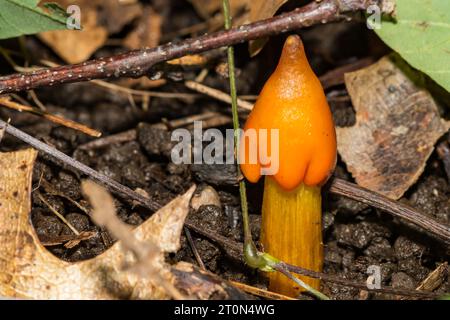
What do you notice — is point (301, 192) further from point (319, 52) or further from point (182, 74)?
point (319, 52)

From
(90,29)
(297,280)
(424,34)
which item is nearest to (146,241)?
(297,280)

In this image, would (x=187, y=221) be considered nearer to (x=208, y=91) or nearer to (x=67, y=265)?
(x=67, y=265)

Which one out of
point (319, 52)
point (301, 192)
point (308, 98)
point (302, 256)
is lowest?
point (302, 256)

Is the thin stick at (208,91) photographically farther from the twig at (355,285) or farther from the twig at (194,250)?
the twig at (355,285)

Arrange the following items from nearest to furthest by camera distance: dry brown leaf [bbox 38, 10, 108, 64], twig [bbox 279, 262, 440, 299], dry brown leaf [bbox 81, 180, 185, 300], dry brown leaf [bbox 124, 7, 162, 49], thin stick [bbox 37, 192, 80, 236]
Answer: dry brown leaf [bbox 81, 180, 185, 300] → twig [bbox 279, 262, 440, 299] → thin stick [bbox 37, 192, 80, 236] → dry brown leaf [bbox 38, 10, 108, 64] → dry brown leaf [bbox 124, 7, 162, 49]

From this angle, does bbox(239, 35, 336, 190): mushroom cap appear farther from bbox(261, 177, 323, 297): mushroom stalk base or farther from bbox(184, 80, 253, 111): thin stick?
bbox(184, 80, 253, 111): thin stick

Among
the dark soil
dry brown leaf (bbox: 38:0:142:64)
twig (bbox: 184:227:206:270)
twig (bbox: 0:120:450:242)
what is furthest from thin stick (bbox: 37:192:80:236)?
dry brown leaf (bbox: 38:0:142:64)
